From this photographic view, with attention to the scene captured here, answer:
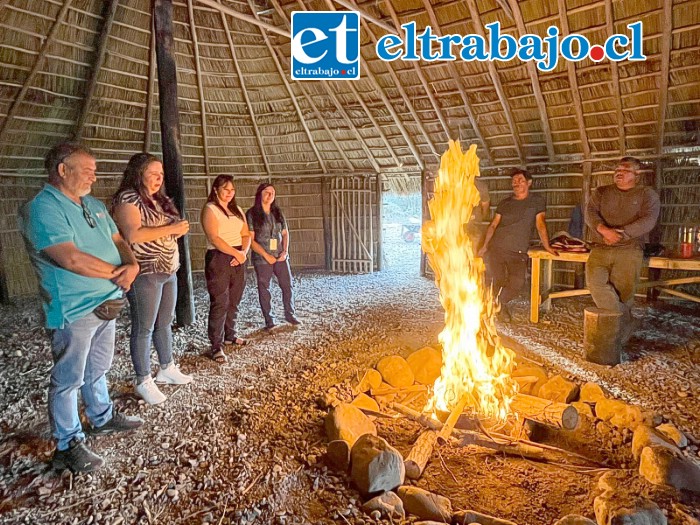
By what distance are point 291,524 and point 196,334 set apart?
358 centimetres

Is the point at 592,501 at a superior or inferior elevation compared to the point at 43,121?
inferior

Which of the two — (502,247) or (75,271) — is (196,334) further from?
(502,247)

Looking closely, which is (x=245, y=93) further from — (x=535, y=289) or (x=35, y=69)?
(x=535, y=289)

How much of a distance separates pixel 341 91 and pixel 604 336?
6057 millimetres

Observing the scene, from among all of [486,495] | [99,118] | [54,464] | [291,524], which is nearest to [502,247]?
[486,495]

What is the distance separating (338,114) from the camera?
8.48 m

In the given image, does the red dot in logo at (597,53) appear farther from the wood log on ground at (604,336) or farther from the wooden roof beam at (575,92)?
the wood log on ground at (604,336)

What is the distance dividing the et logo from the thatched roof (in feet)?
0.69

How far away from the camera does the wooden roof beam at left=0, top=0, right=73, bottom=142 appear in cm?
592

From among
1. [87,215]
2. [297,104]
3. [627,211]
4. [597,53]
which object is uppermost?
[297,104]

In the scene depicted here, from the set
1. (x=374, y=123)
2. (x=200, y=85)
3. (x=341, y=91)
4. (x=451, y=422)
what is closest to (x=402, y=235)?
(x=374, y=123)

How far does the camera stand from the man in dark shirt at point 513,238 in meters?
5.43

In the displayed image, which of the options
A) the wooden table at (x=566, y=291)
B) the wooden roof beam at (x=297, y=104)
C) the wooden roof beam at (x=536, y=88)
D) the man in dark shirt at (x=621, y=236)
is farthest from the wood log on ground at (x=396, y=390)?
the wooden roof beam at (x=297, y=104)

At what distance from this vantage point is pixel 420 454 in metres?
2.54
